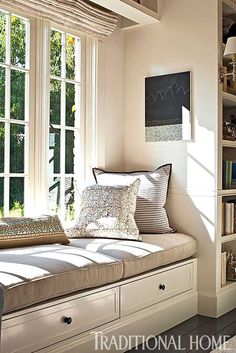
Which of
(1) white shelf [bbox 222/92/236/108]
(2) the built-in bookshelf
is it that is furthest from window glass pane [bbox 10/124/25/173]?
(1) white shelf [bbox 222/92/236/108]

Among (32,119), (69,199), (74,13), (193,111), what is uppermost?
(74,13)

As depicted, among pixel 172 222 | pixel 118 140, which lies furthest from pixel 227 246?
pixel 118 140

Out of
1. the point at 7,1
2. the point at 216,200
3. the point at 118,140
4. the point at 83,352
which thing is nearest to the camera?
the point at 83,352

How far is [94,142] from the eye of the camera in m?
3.59

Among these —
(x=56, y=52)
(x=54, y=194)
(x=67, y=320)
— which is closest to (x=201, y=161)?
(x=54, y=194)

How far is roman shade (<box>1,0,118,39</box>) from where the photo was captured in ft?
9.75

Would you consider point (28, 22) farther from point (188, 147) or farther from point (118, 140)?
point (188, 147)

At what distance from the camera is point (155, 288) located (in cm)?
291

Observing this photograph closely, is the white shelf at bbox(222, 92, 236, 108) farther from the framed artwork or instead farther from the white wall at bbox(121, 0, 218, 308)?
the framed artwork

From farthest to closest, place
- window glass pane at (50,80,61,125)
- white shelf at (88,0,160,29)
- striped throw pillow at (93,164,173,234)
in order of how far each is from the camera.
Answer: striped throw pillow at (93,164,173,234) < window glass pane at (50,80,61,125) < white shelf at (88,0,160,29)

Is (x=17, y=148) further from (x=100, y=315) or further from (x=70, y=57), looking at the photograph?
(x=100, y=315)

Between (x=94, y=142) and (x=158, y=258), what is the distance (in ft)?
Result: 3.80

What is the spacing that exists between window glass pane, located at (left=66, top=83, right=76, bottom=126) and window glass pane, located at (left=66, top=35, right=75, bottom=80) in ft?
0.27

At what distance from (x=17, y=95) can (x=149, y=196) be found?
1230 millimetres
